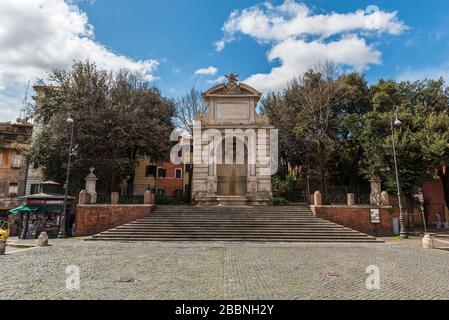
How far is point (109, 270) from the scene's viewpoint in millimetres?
9055

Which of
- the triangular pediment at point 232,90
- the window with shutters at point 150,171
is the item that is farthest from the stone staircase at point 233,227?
the window with shutters at point 150,171

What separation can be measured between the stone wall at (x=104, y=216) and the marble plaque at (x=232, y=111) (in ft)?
36.1

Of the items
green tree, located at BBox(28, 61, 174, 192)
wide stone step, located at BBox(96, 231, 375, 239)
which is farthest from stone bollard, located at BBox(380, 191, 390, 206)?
green tree, located at BBox(28, 61, 174, 192)

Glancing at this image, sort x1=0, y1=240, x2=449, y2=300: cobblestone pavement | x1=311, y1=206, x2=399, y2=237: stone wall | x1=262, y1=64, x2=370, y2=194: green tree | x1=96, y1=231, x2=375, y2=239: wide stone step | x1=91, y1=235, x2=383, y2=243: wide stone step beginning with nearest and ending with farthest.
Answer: x1=0, y1=240, x2=449, y2=300: cobblestone pavement, x1=91, y1=235, x2=383, y2=243: wide stone step, x1=96, y1=231, x2=375, y2=239: wide stone step, x1=311, y1=206, x2=399, y2=237: stone wall, x1=262, y1=64, x2=370, y2=194: green tree

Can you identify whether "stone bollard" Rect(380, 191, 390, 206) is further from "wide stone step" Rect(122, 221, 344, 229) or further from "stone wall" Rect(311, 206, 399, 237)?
"wide stone step" Rect(122, 221, 344, 229)

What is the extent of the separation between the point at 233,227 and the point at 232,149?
34.7ft

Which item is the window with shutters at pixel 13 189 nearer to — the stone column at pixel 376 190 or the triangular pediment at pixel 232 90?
the triangular pediment at pixel 232 90

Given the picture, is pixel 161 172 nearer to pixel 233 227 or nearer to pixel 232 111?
pixel 232 111

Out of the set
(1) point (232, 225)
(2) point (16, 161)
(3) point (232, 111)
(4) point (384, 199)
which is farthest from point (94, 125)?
(4) point (384, 199)

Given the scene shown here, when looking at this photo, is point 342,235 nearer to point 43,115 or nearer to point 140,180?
point 43,115

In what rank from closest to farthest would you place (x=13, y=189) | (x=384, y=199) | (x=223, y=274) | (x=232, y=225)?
(x=223, y=274)
(x=232, y=225)
(x=384, y=199)
(x=13, y=189)

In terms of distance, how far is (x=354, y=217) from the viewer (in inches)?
843

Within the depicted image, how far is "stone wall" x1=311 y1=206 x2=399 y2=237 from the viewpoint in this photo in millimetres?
21266

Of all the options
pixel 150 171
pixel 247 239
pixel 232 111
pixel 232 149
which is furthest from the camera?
pixel 150 171
